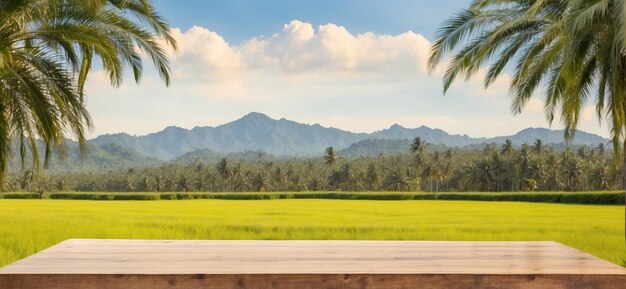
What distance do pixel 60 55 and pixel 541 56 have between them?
8.64 meters

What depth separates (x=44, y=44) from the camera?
444 inches

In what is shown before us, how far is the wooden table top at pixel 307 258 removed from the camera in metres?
4.21

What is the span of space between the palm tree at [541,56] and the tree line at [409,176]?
204ft

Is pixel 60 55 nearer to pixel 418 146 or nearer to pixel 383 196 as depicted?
pixel 383 196

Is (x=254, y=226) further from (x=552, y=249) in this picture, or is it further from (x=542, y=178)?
(x=542, y=178)

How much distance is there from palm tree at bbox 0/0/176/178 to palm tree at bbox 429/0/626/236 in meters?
5.17

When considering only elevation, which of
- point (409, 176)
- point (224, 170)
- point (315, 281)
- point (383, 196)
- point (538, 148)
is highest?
point (538, 148)

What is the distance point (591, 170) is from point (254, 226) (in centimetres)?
7281

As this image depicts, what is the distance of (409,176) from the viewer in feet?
299

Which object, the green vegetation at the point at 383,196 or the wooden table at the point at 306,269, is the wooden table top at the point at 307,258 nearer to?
the wooden table at the point at 306,269

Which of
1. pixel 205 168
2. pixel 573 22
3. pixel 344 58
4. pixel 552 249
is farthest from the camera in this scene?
pixel 205 168

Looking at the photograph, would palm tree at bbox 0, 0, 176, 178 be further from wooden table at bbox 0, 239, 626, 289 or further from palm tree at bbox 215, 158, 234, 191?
palm tree at bbox 215, 158, 234, 191

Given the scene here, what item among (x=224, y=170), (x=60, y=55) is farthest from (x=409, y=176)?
(x=60, y=55)

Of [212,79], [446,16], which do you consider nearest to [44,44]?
[212,79]
